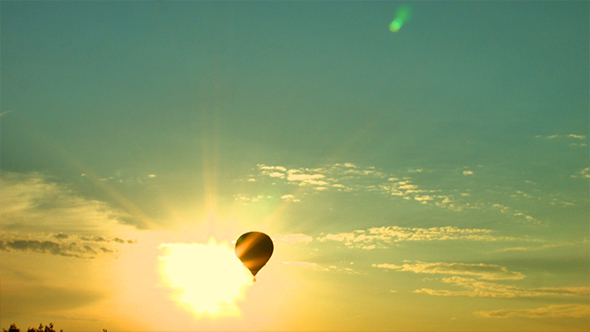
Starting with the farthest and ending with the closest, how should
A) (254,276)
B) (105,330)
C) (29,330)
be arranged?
1. (29,330)
2. (105,330)
3. (254,276)

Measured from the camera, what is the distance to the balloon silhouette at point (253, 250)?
63.9 meters

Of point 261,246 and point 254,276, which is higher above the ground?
point 261,246

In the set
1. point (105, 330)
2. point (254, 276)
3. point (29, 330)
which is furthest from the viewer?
point (29, 330)

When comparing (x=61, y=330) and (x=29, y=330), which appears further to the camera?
(x=29, y=330)

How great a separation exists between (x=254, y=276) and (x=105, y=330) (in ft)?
208

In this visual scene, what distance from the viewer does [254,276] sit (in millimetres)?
63219

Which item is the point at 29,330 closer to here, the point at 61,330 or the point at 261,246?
the point at 61,330

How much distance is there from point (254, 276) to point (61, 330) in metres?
76.7

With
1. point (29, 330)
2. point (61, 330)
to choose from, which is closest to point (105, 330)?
point (61, 330)

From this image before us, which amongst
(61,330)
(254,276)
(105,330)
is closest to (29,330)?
(61,330)

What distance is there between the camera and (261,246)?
64062 mm

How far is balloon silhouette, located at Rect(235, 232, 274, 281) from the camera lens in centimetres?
6394

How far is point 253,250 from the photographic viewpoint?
6366cm

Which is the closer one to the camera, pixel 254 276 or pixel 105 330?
pixel 254 276
